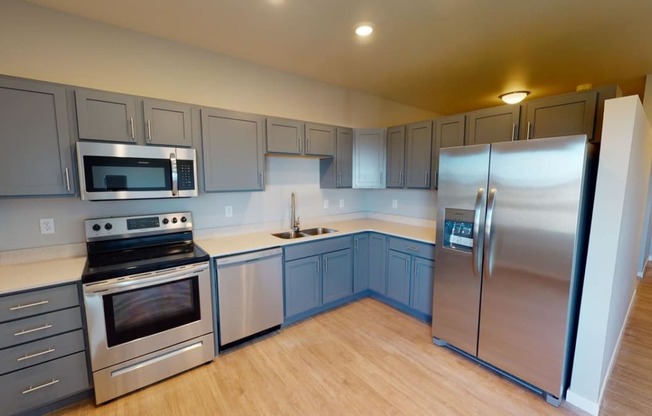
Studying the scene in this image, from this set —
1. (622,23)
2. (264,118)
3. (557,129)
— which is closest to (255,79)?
(264,118)

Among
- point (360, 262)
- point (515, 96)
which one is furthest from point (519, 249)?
point (515, 96)

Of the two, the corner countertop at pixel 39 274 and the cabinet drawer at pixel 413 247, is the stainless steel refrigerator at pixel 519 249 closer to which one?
the cabinet drawer at pixel 413 247

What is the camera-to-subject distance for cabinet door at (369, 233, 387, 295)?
3330 millimetres

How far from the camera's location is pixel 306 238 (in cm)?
294

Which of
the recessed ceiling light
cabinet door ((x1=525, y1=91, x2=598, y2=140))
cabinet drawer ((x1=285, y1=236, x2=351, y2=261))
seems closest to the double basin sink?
cabinet drawer ((x1=285, y1=236, x2=351, y2=261))

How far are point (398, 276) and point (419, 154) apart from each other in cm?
147

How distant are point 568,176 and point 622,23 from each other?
147 cm

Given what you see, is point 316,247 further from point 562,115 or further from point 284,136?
point 562,115

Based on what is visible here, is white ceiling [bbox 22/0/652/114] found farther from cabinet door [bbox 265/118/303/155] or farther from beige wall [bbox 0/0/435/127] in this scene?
cabinet door [bbox 265/118/303/155]

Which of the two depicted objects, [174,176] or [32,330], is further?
[174,176]

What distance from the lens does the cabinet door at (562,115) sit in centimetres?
220

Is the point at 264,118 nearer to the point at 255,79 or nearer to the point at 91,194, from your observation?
the point at 255,79

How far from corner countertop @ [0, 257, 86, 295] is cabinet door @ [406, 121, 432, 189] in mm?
3222

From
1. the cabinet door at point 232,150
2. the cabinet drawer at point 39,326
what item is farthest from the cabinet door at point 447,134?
the cabinet drawer at point 39,326
